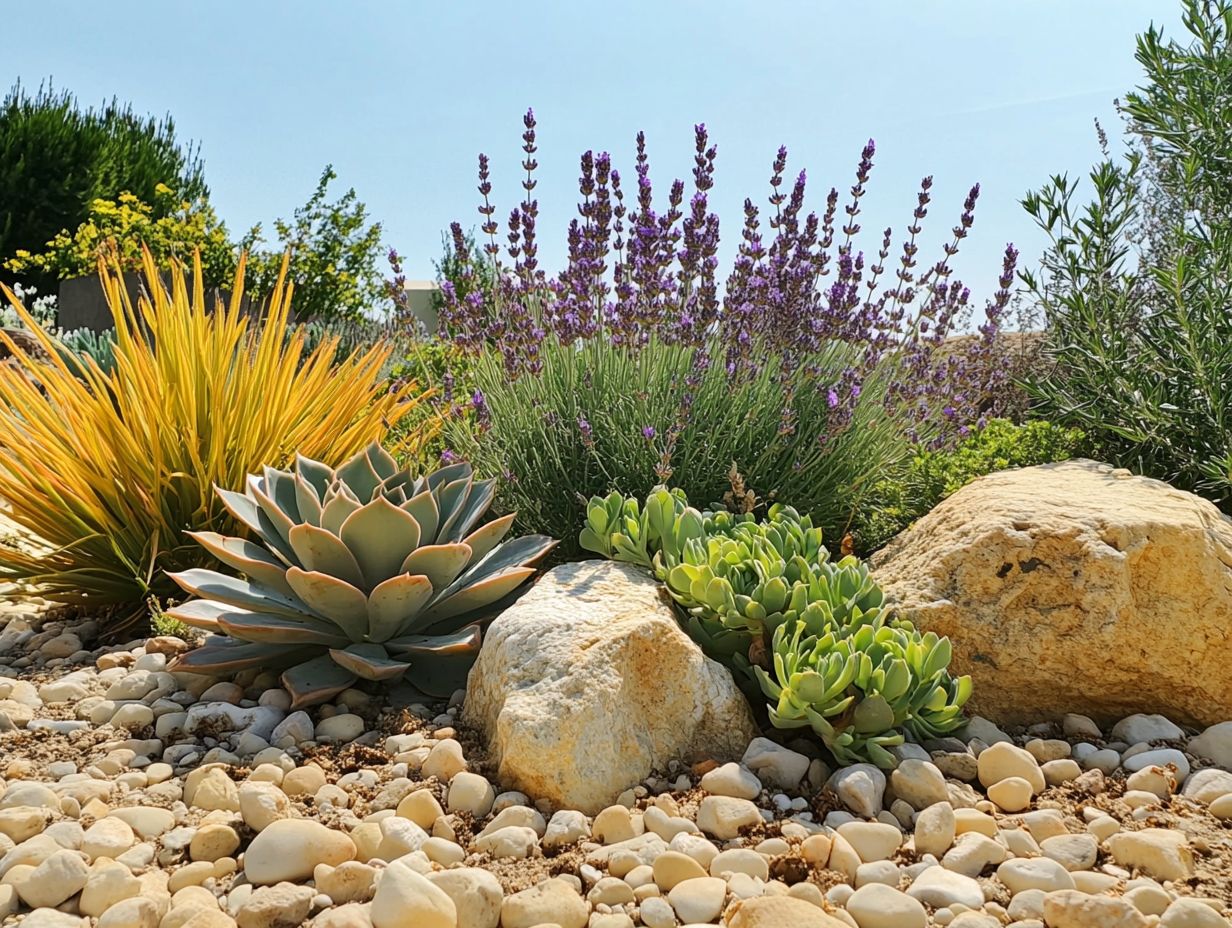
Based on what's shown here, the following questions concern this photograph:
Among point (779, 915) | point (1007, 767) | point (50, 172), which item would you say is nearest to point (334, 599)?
point (779, 915)

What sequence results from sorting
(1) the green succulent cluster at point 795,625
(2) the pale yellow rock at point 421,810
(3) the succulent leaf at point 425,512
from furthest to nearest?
(3) the succulent leaf at point 425,512 → (1) the green succulent cluster at point 795,625 → (2) the pale yellow rock at point 421,810

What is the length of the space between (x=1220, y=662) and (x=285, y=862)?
111 inches

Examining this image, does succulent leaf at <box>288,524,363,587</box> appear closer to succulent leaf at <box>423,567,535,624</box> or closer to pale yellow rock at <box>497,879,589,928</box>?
succulent leaf at <box>423,567,535,624</box>

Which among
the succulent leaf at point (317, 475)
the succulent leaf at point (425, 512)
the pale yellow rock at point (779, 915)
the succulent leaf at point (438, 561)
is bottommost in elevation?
the pale yellow rock at point (779, 915)

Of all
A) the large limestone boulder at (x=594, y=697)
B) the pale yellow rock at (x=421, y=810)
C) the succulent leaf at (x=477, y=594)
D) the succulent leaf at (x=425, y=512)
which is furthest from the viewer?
the succulent leaf at (x=425, y=512)

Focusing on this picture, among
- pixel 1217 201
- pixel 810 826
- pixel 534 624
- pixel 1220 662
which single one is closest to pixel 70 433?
pixel 534 624

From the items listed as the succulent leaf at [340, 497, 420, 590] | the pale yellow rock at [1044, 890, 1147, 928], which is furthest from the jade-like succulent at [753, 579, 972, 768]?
the succulent leaf at [340, 497, 420, 590]

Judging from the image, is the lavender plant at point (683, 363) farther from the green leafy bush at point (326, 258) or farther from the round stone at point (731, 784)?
the green leafy bush at point (326, 258)

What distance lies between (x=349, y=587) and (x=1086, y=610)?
225 cm

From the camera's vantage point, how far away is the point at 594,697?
283 cm

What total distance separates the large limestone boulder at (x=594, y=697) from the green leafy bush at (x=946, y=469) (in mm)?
1648

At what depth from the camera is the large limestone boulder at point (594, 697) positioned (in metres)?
2.75

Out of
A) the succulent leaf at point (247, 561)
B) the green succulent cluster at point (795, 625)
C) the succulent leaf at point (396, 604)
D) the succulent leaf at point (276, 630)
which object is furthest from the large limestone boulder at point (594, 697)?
the succulent leaf at point (247, 561)

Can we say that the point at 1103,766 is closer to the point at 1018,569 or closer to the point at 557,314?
the point at 1018,569
